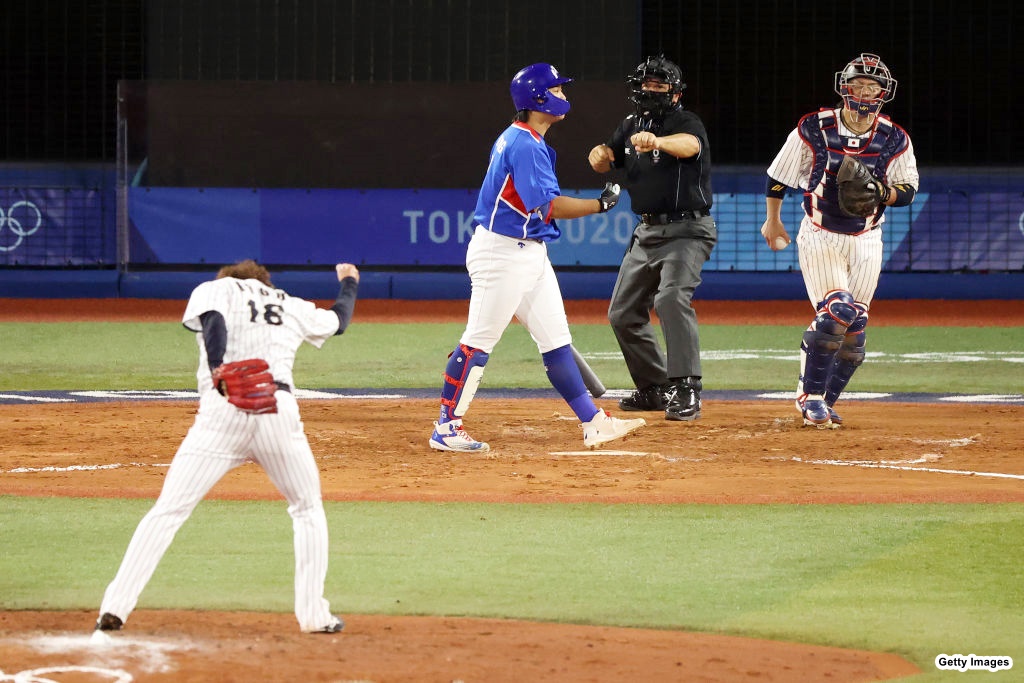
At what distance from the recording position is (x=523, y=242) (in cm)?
857

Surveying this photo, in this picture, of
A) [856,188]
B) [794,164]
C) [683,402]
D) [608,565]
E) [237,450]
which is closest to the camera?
[237,450]

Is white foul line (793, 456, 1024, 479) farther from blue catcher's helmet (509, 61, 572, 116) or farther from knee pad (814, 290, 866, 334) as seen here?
blue catcher's helmet (509, 61, 572, 116)

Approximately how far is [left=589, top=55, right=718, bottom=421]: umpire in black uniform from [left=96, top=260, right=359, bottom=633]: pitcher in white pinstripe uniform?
5.15 meters

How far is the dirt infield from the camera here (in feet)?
15.8

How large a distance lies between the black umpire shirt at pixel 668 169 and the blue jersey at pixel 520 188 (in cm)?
185

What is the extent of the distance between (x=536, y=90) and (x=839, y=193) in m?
2.12

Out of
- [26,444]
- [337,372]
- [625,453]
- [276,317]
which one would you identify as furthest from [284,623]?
[337,372]

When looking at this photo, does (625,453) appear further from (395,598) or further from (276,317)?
(276,317)

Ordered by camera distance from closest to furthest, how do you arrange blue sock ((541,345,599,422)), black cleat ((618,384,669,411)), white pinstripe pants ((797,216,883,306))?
blue sock ((541,345,599,422))
white pinstripe pants ((797,216,883,306))
black cleat ((618,384,669,411))

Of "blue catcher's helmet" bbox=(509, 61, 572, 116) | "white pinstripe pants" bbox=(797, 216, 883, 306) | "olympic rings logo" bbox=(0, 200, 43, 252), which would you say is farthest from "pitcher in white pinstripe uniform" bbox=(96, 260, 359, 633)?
"olympic rings logo" bbox=(0, 200, 43, 252)

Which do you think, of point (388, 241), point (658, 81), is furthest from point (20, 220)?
point (658, 81)

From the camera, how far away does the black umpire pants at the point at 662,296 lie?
10.2m

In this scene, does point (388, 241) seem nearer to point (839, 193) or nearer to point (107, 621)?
point (839, 193)

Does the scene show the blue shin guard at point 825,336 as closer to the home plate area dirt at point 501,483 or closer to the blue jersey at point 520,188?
the home plate area dirt at point 501,483
